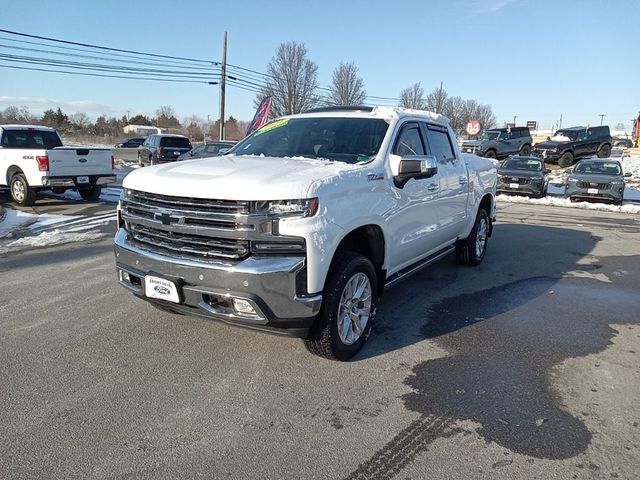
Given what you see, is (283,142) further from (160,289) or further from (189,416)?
(189,416)

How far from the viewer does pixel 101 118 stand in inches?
3319

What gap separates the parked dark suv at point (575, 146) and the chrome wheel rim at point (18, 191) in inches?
990

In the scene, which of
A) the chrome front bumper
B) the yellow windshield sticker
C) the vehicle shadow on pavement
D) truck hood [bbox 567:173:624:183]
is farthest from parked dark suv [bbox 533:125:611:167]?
the chrome front bumper

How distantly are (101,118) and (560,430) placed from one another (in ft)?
304

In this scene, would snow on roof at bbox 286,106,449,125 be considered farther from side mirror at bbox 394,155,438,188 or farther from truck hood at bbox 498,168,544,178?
truck hood at bbox 498,168,544,178

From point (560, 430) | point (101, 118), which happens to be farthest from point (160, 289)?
point (101, 118)

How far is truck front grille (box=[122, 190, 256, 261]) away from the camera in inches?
130

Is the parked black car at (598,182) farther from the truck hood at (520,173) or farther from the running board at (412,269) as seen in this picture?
the running board at (412,269)

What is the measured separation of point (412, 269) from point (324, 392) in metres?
1.99

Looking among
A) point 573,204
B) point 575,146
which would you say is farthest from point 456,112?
point 573,204

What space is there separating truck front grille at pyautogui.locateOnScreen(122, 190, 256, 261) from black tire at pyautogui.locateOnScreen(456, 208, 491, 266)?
13.8 ft

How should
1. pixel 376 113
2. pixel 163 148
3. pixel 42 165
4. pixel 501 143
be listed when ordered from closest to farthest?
pixel 376 113 < pixel 42 165 < pixel 163 148 < pixel 501 143

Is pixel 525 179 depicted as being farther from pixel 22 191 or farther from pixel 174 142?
pixel 22 191

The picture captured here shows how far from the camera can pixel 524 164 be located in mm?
18453
